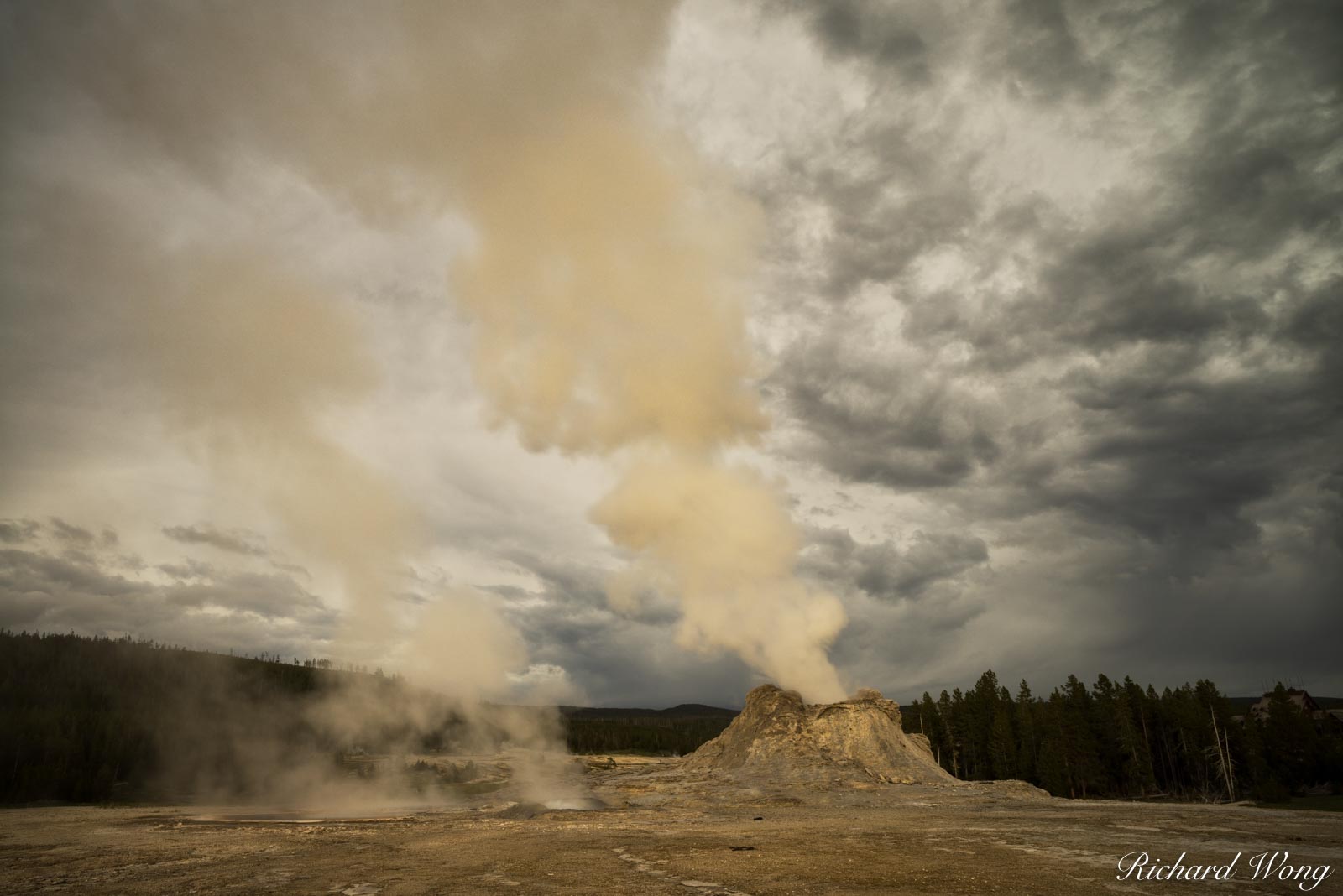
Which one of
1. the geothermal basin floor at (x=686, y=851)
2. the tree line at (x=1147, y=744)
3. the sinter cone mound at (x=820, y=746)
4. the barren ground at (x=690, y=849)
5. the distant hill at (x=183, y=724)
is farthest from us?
Result: the distant hill at (x=183, y=724)

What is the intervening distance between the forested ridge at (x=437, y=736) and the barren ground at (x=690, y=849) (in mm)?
38073

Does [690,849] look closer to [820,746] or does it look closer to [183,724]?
[820,746]

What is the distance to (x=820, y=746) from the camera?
6159cm

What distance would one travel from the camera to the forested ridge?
7181 cm

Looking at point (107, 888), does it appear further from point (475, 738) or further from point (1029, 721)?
point (1029, 721)

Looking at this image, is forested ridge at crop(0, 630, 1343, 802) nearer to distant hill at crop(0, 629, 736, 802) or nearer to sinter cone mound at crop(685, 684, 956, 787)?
distant hill at crop(0, 629, 736, 802)

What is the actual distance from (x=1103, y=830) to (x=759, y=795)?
82.2 ft

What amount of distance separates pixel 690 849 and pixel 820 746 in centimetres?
3931

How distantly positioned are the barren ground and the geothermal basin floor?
0.40 ft

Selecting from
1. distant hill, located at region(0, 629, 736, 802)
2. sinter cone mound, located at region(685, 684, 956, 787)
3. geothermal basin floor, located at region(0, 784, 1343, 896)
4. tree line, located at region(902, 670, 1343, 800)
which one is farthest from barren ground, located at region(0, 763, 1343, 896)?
distant hill, located at region(0, 629, 736, 802)

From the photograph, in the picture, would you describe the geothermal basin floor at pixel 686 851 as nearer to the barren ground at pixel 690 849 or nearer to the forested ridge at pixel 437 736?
the barren ground at pixel 690 849

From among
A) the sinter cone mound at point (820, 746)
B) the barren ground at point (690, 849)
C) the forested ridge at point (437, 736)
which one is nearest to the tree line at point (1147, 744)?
the forested ridge at point (437, 736)

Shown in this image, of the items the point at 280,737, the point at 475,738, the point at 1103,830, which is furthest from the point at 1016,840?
the point at 280,737

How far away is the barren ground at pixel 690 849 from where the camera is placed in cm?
1959
